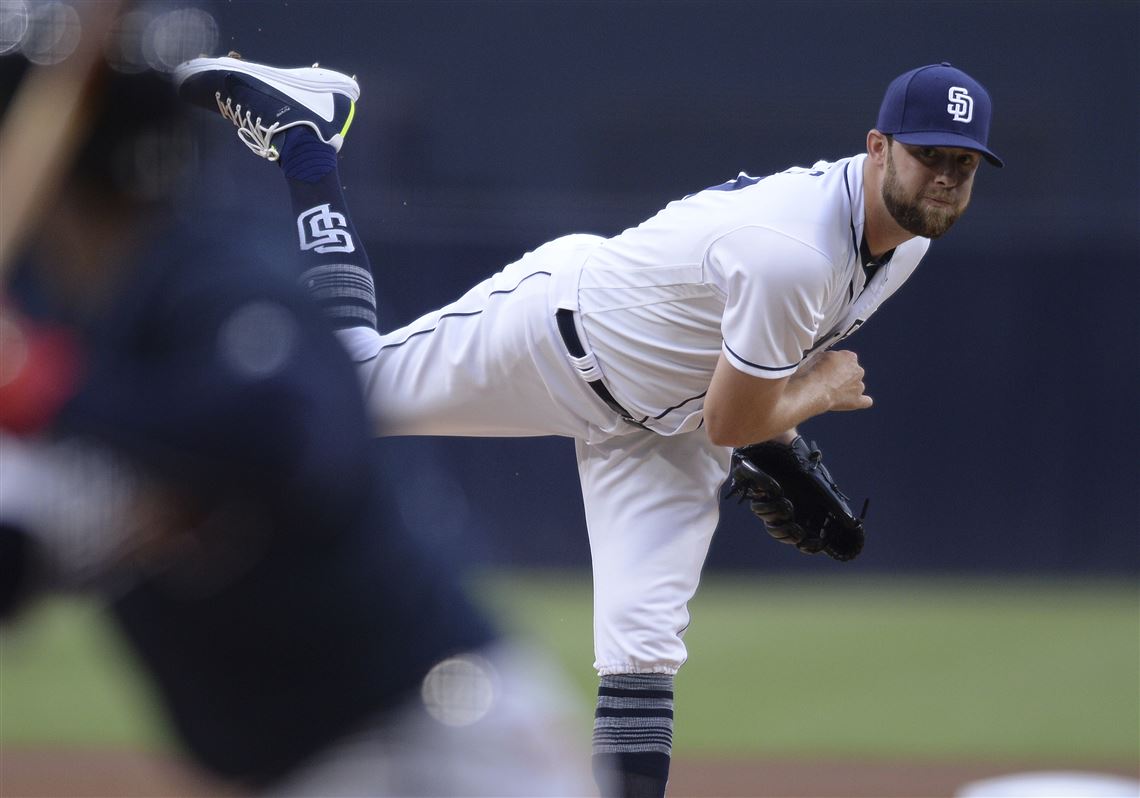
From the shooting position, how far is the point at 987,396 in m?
9.19

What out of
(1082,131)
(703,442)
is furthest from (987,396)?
(703,442)

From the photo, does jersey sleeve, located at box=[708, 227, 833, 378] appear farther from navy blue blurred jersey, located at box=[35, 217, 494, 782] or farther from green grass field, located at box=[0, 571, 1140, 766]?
green grass field, located at box=[0, 571, 1140, 766]

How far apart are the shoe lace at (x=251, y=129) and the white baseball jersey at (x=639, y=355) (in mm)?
601

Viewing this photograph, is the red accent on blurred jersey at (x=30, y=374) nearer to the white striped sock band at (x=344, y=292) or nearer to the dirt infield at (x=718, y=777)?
the white striped sock band at (x=344, y=292)

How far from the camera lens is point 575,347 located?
322 cm

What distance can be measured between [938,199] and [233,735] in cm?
199

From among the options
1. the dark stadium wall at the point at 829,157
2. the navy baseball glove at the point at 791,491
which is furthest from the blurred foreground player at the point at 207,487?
the dark stadium wall at the point at 829,157

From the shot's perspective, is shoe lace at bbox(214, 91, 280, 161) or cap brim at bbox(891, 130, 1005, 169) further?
shoe lace at bbox(214, 91, 280, 161)

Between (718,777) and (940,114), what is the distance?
2.96m

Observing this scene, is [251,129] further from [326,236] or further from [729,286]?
[729,286]

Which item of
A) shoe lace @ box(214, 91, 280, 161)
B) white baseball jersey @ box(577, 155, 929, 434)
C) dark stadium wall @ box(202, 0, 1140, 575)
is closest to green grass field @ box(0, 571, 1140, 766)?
dark stadium wall @ box(202, 0, 1140, 575)

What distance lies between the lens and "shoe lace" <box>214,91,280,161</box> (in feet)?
11.4

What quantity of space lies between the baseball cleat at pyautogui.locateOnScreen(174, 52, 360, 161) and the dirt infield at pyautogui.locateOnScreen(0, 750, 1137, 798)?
7.81 feet

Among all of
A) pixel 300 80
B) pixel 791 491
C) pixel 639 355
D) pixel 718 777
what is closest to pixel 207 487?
pixel 639 355
